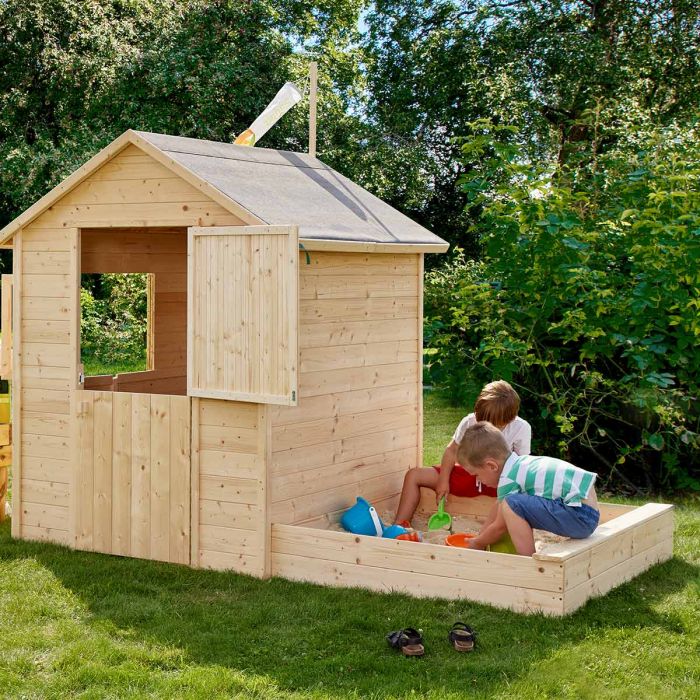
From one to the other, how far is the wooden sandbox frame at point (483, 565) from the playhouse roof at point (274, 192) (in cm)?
174

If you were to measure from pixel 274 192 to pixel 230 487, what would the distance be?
1826 mm

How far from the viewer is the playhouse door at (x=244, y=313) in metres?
5.74

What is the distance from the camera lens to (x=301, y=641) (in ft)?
16.5

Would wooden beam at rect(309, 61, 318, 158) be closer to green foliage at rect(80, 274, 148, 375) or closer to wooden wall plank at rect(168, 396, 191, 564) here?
wooden wall plank at rect(168, 396, 191, 564)

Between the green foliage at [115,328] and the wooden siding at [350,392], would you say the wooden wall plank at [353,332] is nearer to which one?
the wooden siding at [350,392]

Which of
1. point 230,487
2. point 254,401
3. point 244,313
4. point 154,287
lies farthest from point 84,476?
point 154,287

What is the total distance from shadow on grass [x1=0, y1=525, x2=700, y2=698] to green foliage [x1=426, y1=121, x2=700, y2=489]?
215 centimetres

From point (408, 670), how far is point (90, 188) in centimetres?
366

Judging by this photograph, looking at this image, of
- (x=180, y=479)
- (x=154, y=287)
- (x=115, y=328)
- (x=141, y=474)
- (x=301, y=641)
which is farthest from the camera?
(x=115, y=328)

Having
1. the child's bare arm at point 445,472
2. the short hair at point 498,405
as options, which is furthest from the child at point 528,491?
the child's bare arm at point 445,472

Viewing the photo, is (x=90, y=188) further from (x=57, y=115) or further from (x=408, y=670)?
(x=57, y=115)

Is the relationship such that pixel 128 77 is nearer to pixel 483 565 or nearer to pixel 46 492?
pixel 46 492

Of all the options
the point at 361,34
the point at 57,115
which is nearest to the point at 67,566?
the point at 57,115

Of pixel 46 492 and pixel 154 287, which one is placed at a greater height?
pixel 154 287
